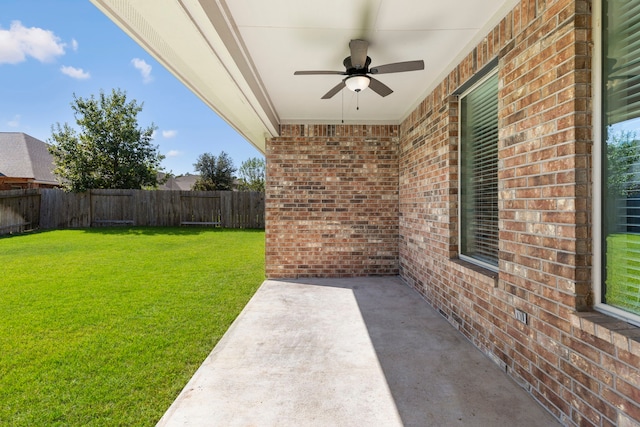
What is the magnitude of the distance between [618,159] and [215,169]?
22.4m

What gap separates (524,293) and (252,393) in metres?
2.07

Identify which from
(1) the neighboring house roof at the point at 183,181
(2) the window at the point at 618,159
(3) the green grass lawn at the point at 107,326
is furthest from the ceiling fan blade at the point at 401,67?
(1) the neighboring house roof at the point at 183,181

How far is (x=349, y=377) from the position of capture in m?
2.34

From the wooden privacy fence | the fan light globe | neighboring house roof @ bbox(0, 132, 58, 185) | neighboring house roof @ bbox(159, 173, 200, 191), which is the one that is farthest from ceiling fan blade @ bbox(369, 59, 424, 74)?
neighboring house roof @ bbox(159, 173, 200, 191)

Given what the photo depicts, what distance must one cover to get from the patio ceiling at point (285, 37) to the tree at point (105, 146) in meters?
13.0

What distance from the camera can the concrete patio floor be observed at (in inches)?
74.7

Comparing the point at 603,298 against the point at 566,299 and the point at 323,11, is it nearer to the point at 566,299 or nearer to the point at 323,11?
the point at 566,299

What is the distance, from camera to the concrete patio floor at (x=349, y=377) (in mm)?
1898

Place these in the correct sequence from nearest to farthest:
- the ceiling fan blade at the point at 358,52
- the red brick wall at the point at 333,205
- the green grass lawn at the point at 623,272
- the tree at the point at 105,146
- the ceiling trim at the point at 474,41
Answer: the green grass lawn at the point at 623,272
the ceiling trim at the point at 474,41
the ceiling fan blade at the point at 358,52
the red brick wall at the point at 333,205
the tree at the point at 105,146

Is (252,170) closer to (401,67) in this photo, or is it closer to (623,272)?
(401,67)

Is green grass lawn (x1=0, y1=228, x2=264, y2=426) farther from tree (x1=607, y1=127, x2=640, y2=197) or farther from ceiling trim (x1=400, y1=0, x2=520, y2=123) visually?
ceiling trim (x1=400, y1=0, x2=520, y2=123)

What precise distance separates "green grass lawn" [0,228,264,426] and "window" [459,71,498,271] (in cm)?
283

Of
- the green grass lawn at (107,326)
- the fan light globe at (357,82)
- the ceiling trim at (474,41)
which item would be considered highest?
the ceiling trim at (474,41)

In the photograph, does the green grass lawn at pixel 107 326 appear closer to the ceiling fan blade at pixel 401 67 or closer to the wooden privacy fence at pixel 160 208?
the ceiling fan blade at pixel 401 67
